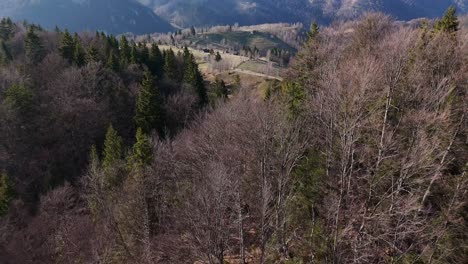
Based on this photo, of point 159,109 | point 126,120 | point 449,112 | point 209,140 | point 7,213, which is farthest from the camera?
point 126,120

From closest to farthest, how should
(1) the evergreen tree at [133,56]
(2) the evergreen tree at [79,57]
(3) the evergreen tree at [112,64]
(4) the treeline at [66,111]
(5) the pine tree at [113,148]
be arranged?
1. (5) the pine tree at [113,148]
2. (4) the treeline at [66,111]
3. (2) the evergreen tree at [79,57]
4. (3) the evergreen tree at [112,64]
5. (1) the evergreen tree at [133,56]

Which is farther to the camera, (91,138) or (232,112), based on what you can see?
(91,138)

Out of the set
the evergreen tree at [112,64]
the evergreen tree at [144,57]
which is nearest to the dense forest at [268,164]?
the evergreen tree at [112,64]

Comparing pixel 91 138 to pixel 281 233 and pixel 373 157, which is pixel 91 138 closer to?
pixel 281 233

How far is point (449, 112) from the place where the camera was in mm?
15641

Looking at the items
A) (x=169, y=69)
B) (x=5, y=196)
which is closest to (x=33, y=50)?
(x=169, y=69)

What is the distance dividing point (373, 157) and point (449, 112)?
168 inches

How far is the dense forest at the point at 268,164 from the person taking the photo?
15.2 metres

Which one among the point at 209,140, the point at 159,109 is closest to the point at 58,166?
the point at 159,109

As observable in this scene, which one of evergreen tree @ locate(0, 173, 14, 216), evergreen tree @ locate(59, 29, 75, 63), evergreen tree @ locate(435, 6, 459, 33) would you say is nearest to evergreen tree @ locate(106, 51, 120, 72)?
evergreen tree @ locate(59, 29, 75, 63)

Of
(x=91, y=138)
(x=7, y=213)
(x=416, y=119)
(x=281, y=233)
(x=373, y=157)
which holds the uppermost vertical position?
(x=416, y=119)

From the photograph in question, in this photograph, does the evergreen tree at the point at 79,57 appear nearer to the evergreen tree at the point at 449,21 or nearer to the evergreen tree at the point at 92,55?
the evergreen tree at the point at 92,55

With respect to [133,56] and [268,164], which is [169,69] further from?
[268,164]

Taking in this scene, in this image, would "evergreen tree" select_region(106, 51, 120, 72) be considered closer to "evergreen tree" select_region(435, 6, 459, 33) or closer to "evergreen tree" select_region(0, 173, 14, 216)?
"evergreen tree" select_region(0, 173, 14, 216)
